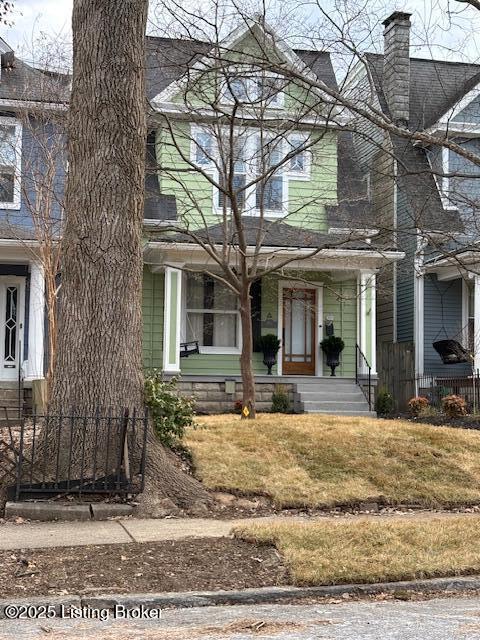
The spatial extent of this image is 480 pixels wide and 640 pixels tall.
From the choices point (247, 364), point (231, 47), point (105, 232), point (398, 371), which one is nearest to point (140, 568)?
point (105, 232)

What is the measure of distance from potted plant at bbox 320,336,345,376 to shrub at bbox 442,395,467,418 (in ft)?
10.0

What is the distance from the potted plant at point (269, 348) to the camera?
18031mm

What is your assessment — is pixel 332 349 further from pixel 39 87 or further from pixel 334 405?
pixel 39 87

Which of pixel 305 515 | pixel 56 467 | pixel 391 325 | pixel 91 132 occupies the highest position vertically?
pixel 91 132

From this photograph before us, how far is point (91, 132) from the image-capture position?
8945 mm

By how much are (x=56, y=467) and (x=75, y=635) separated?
12.4ft

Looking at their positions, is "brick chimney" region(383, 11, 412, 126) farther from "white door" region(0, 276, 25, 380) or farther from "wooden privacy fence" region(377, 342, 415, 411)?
"white door" region(0, 276, 25, 380)

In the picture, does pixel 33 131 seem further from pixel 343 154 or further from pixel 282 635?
pixel 282 635

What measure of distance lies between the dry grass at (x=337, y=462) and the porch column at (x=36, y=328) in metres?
6.09

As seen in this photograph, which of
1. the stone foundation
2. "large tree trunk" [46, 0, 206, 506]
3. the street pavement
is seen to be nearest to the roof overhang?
the stone foundation

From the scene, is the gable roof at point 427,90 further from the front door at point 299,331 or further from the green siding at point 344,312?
the front door at point 299,331

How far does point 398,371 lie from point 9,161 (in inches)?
391

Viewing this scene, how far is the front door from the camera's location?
1905 cm

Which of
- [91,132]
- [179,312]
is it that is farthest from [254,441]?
[179,312]
